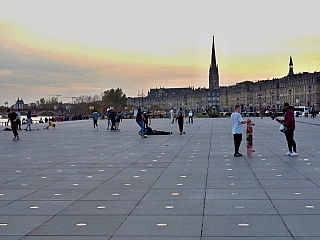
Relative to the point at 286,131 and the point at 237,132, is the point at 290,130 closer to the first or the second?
the point at 286,131

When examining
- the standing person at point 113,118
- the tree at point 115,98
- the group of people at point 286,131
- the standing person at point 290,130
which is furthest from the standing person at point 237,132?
the tree at point 115,98

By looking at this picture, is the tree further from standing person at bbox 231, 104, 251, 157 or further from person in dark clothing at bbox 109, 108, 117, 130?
standing person at bbox 231, 104, 251, 157

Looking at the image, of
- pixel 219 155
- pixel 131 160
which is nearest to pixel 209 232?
pixel 131 160

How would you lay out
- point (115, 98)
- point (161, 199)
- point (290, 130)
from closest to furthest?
1. point (161, 199)
2. point (290, 130)
3. point (115, 98)

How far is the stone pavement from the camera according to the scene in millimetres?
6844

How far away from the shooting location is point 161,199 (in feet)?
29.8

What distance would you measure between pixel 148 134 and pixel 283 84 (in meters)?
145

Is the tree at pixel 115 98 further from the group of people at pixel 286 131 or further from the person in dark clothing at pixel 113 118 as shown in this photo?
the group of people at pixel 286 131

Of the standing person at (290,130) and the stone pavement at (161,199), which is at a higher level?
the standing person at (290,130)

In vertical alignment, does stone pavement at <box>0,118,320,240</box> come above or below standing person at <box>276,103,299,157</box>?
below

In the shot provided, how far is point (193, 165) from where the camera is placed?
562 inches

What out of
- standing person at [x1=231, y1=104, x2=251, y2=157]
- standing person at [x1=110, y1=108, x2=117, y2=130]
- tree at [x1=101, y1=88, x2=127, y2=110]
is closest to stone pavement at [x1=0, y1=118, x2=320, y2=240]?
standing person at [x1=231, y1=104, x2=251, y2=157]

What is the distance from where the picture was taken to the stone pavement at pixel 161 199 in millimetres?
6844

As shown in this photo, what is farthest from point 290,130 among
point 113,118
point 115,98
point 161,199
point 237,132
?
point 115,98
